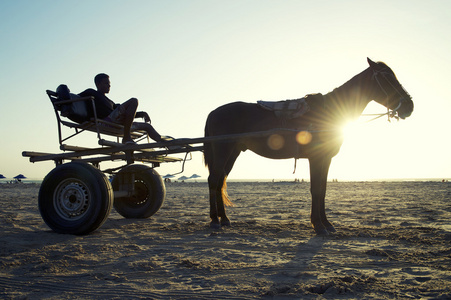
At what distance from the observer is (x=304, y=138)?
6086 millimetres

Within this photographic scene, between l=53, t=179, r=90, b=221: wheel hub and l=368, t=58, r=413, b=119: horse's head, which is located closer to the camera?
l=53, t=179, r=90, b=221: wheel hub

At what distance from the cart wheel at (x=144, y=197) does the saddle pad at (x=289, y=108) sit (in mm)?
3036

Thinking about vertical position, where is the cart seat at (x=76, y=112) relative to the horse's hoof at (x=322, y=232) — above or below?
above

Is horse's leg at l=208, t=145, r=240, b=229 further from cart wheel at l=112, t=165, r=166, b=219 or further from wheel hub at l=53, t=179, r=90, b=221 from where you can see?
wheel hub at l=53, t=179, r=90, b=221

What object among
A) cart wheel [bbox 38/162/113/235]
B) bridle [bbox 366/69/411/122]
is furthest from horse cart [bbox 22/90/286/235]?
bridle [bbox 366/69/411/122]

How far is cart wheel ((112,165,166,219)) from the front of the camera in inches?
307

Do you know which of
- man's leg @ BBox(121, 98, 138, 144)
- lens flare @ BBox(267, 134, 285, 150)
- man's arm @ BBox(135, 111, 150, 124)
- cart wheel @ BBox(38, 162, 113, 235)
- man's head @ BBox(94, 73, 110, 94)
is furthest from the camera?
man's arm @ BBox(135, 111, 150, 124)

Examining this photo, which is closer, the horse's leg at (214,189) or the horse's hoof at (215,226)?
the horse's hoof at (215,226)

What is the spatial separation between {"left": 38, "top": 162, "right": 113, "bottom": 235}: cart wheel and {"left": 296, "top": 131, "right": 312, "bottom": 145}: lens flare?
320 centimetres

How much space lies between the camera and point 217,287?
298 cm

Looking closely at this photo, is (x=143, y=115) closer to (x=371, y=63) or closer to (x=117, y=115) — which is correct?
(x=117, y=115)

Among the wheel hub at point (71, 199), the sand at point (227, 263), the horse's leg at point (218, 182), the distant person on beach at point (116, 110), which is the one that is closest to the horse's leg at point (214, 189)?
the horse's leg at point (218, 182)

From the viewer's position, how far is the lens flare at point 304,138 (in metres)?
6.07

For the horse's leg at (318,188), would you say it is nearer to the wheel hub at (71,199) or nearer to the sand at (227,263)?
the sand at (227,263)
